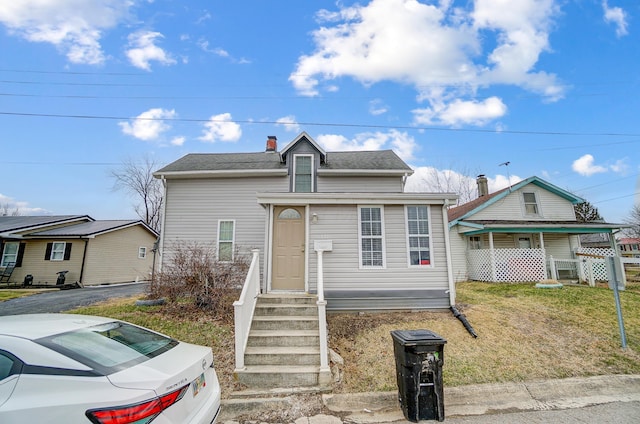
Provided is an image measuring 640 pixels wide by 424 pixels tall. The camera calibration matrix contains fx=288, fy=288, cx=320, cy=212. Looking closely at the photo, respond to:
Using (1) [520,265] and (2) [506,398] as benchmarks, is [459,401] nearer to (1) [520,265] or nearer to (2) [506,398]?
(2) [506,398]

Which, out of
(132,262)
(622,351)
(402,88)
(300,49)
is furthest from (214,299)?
(132,262)

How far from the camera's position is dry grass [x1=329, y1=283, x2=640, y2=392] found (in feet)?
16.5

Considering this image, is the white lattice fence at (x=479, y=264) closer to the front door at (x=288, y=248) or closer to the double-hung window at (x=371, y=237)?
the double-hung window at (x=371, y=237)

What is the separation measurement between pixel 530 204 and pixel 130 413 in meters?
19.1

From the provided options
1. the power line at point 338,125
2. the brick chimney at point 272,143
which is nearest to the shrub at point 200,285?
the power line at point 338,125

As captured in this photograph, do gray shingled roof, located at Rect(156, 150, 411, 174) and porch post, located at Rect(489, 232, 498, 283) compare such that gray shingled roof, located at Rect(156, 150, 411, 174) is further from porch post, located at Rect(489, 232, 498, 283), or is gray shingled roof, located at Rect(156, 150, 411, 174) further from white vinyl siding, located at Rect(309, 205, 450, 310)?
porch post, located at Rect(489, 232, 498, 283)

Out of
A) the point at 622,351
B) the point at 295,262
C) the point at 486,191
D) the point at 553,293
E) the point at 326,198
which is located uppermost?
the point at 486,191

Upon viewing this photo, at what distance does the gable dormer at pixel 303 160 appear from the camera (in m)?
11.4

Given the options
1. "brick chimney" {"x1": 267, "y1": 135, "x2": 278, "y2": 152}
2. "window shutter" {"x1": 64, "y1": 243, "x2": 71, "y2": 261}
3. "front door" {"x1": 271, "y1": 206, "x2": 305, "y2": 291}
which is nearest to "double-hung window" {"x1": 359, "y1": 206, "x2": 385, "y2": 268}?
"front door" {"x1": 271, "y1": 206, "x2": 305, "y2": 291}

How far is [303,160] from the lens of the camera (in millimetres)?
11570

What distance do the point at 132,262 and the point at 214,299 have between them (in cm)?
1582

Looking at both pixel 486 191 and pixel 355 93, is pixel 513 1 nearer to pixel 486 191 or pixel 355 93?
pixel 355 93

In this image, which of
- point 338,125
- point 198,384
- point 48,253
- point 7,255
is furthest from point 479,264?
point 7,255

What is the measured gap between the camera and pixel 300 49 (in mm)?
11945
